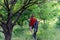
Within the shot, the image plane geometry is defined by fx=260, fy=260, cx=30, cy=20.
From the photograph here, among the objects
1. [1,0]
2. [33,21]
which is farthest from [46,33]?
[1,0]

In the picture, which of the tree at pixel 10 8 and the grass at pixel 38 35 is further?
the grass at pixel 38 35

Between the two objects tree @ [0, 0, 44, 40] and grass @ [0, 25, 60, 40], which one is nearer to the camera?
tree @ [0, 0, 44, 40]

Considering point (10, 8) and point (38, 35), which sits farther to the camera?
point (38, 35)

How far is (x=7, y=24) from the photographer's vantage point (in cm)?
1284

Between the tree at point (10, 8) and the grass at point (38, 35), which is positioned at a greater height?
the tree at point (10, 8)

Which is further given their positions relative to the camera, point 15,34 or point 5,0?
point 15,34

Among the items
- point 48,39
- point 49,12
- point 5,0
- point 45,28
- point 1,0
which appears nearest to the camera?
point 5,0

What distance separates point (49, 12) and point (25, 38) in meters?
2.53

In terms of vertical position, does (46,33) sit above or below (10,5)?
below

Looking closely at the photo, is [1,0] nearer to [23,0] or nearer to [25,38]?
[23,0]

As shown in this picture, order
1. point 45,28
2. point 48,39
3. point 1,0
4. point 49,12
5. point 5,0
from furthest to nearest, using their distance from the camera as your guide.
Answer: point 45,28, point 49,12, point 48,39, point 1,0, point 5,0

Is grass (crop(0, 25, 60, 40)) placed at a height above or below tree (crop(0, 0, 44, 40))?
below

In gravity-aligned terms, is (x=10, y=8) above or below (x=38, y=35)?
above

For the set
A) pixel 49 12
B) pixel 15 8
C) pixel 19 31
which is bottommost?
pixel 19 31
